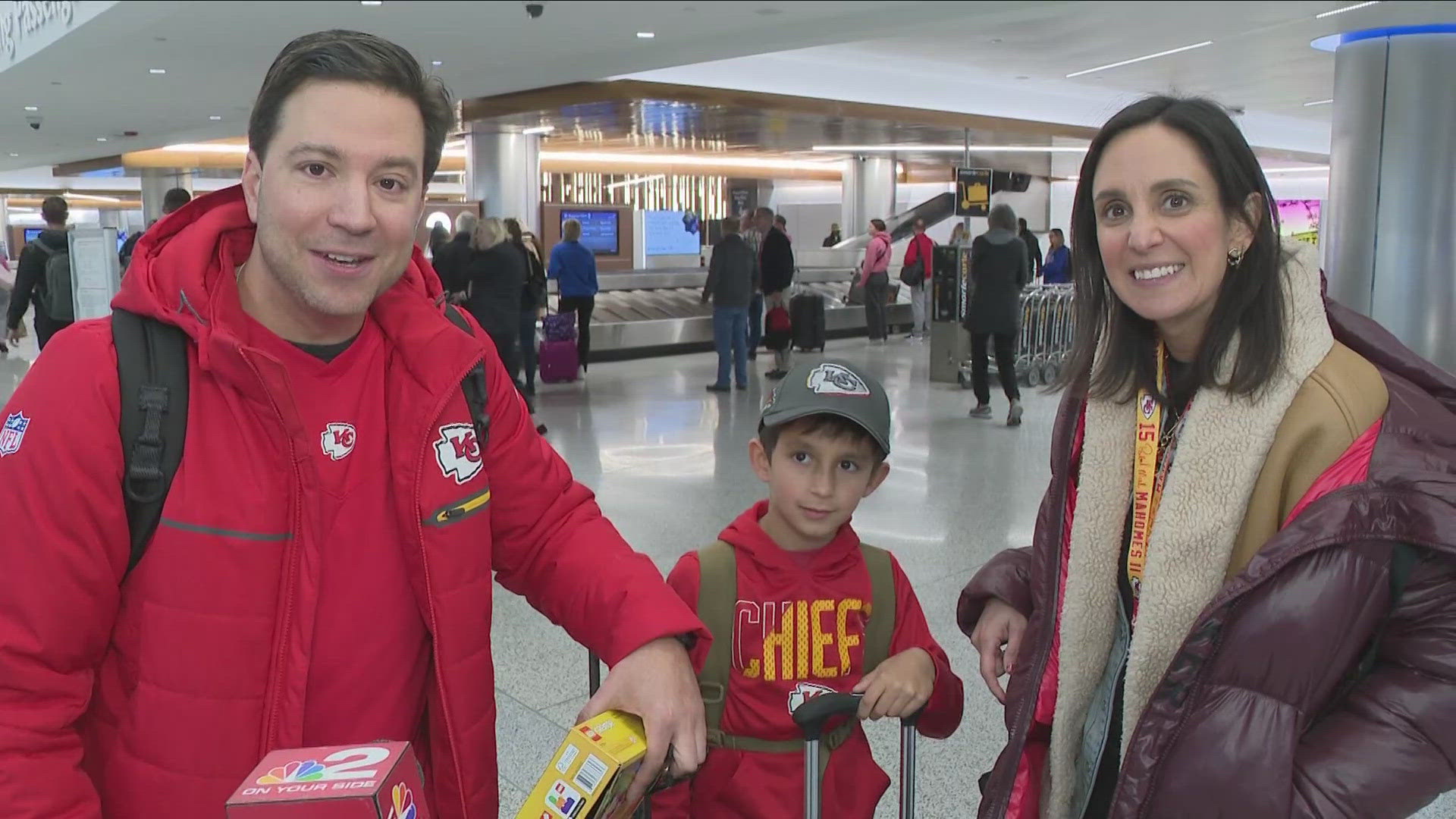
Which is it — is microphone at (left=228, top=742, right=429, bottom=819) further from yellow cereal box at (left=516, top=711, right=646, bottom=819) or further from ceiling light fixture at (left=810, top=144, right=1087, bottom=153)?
ceiling light fixture at (left=810, top=144, right=1087, bottom=153)

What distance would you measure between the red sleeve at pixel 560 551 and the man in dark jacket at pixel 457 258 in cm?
807

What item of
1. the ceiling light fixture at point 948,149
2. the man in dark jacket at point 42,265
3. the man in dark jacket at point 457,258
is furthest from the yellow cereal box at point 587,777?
the ceiling light fixture at point 948,149

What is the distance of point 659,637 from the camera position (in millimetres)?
1433

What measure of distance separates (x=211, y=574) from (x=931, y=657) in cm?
115

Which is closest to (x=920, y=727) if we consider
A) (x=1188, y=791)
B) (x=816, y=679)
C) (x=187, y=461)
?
(x=816, y=679)

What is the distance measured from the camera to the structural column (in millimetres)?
27922

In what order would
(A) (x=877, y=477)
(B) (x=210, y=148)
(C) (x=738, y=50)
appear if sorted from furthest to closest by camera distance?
(B) (x=210, y=148), (C) (x=738, y=50), (A) (x=877, y=477)

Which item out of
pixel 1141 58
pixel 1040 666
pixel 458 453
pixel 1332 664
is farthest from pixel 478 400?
pixel 1141 58

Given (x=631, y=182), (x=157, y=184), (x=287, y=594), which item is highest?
(x=631, y=182)

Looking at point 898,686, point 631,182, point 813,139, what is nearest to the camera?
point 898,686

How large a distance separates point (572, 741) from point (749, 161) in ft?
90.4

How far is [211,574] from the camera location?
1.27 metres

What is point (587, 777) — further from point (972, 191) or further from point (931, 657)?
point (972, 191)

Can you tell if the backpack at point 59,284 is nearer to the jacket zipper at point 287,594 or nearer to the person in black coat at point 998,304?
the person in black coat at point 998,304
